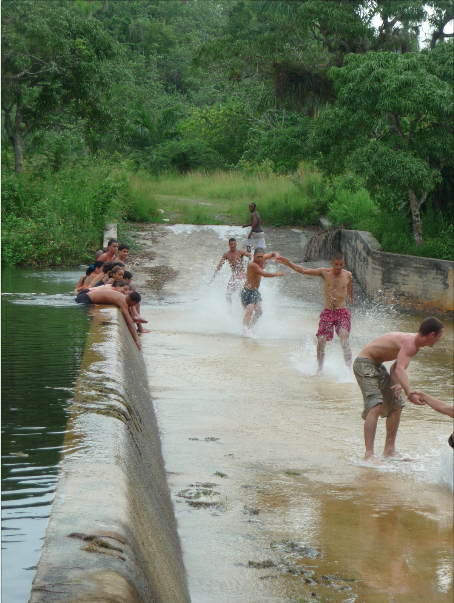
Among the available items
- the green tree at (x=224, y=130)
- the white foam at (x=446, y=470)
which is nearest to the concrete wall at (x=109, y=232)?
the white foam at (x=446, y=470)

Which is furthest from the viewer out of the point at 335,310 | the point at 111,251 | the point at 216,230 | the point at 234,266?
the point at 216,230

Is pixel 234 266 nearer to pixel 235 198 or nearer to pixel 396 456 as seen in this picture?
pixel 396 456

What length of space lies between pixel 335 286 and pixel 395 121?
7.38 metres

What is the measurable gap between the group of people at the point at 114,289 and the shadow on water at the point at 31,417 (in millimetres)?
378

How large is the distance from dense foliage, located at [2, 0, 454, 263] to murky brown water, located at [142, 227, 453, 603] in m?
5.43

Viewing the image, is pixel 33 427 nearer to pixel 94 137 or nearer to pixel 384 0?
pixel 384 0

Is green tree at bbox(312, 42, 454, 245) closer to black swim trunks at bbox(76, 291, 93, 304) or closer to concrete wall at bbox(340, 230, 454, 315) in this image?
concrete wall at bbox(340, 230, 454, 315)

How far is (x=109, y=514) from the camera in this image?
319 centimetres

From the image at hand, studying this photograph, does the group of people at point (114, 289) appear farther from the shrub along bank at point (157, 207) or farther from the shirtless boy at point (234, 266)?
the shrub along bank at point (157, 207)

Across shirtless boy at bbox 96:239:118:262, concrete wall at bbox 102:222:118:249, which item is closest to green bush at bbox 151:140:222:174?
concrete wall at bbox 102:222:118:249

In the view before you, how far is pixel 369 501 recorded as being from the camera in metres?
5.48

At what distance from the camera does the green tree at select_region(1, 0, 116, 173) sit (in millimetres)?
20031

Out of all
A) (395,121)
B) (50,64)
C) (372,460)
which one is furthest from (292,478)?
(50,64)

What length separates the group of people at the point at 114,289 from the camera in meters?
9.85
